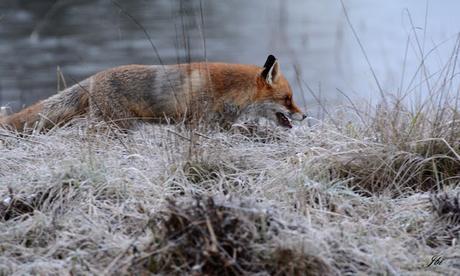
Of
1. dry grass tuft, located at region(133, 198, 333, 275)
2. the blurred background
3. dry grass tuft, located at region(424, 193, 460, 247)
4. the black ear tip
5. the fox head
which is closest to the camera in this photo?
dry grass tuft, located at region(133, 198, 333, 275)

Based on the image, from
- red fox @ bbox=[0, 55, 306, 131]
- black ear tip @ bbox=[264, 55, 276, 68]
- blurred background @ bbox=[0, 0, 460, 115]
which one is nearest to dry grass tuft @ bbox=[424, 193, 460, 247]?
red fox @ bbox=[0, 55, 306, 131]

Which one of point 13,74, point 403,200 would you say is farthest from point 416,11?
point 403,200

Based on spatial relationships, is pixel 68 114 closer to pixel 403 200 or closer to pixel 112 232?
pixel 112 232

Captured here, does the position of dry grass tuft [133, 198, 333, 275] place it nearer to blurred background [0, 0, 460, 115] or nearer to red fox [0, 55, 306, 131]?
red fox [0, 55, 306, 131]

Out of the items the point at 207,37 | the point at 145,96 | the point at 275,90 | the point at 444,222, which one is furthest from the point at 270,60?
the point at 207,37

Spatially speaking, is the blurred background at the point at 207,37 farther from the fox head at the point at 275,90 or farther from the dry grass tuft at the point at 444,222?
the dry grass tuft at the point at 444,222

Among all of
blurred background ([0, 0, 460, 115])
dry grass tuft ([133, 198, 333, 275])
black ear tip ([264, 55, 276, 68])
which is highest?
black ear tip ([264, 55, 276, 68])

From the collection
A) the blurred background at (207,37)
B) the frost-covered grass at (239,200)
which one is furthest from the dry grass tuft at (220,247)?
the blurred background at (207,37)

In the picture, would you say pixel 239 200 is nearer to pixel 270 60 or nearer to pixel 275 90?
pixel 270 60

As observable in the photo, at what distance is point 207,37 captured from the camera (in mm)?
17125

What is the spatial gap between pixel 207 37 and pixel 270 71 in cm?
1036

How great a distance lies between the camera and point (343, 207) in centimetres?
432

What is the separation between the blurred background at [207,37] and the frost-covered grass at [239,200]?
6.13 m

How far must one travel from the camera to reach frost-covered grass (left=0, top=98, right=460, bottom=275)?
139 inches
